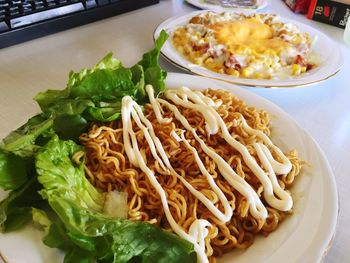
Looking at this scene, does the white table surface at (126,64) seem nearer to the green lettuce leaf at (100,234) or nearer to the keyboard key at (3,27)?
the keyboard key at (3,27)

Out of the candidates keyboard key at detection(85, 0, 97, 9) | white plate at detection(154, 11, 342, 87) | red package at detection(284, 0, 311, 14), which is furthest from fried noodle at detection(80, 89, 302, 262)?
red package at detection(284, 0, 311, 14)

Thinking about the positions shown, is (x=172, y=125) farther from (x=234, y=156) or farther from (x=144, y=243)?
(x=144, y=243)

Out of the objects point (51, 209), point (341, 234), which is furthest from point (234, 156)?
point (51, 209)

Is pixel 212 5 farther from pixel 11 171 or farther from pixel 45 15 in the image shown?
pixel 11 171

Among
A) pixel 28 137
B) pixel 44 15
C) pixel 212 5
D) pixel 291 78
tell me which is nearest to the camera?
pixel 28 137

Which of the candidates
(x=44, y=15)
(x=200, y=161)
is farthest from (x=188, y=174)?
(x=44, y=15)
